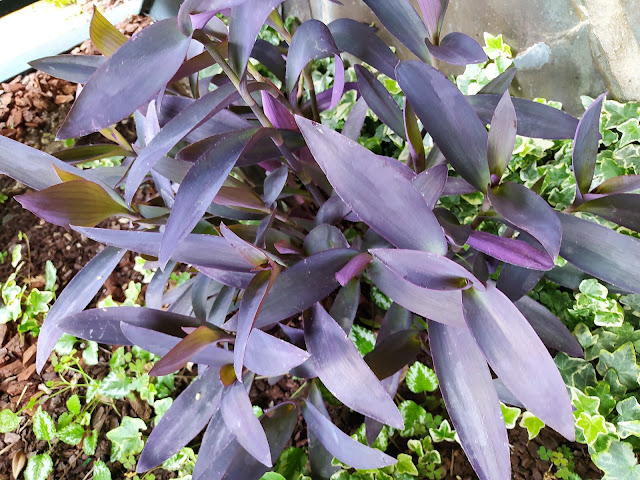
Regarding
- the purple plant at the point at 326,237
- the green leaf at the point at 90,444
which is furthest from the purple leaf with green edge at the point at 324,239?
the green leaf at the point at 90,444

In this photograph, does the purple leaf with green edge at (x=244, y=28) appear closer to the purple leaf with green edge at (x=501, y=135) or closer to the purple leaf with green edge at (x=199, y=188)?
the purple leaf with green edge at (x=199, y=188)

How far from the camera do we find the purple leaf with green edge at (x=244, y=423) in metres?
0.63

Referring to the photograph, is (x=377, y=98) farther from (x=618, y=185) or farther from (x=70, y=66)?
(x=70, y=66)

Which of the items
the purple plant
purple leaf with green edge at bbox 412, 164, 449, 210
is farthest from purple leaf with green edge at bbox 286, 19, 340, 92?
purple leaf with green edge at bbox 412, 164, 449, 210

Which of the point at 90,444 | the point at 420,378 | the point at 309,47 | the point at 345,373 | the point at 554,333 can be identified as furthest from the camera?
the point at 90,444

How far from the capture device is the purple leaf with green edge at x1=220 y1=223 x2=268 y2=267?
1.98 ft

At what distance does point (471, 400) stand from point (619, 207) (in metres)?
0.35

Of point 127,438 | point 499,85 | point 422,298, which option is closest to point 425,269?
point 422,298

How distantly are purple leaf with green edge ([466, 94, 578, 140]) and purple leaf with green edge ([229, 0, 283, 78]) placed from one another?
426mm

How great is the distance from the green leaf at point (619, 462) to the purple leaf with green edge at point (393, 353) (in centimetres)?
40

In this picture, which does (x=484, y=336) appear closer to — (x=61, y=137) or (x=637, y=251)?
(x=637, y=251)

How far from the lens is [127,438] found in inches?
41.9

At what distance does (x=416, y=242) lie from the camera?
56 cm

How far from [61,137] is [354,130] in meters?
0.64
